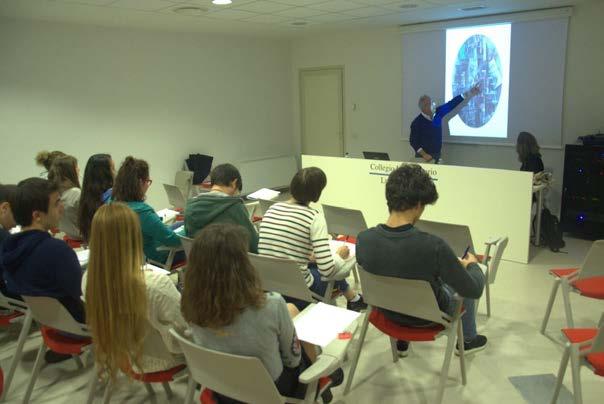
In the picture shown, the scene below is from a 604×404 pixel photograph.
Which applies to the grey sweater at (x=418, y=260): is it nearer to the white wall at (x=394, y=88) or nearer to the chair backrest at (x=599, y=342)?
the chair backrest at (x=599, y=342)

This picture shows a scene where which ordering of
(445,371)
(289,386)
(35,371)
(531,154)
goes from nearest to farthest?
(289,386)
(445,371)
(35,371)
(531,154)

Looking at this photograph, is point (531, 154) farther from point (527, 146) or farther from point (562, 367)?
point (562, 367)

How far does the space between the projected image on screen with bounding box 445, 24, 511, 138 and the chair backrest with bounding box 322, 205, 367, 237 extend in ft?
12.2

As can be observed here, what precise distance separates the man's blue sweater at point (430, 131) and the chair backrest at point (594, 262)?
430cm

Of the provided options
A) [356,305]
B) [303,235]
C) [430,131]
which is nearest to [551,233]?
[430,131]

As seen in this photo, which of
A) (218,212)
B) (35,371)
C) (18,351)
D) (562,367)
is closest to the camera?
(562,367)

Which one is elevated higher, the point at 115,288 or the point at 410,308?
the point at 115,288

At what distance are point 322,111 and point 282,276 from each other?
6395 millimetres

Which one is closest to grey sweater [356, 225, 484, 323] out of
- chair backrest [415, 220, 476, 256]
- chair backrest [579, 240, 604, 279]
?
chair backrest [579, 240, 604, 279]

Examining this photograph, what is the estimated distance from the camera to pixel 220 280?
1.51 meters

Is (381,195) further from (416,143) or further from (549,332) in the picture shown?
(549,332)

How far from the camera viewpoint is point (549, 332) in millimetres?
3250

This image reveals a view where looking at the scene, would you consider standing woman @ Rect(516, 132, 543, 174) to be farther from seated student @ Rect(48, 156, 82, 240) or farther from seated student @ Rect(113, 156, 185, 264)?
seated student @ Rect(48, 156, 82, 240)

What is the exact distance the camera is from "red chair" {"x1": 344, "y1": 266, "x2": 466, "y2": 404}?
85.4 inches
